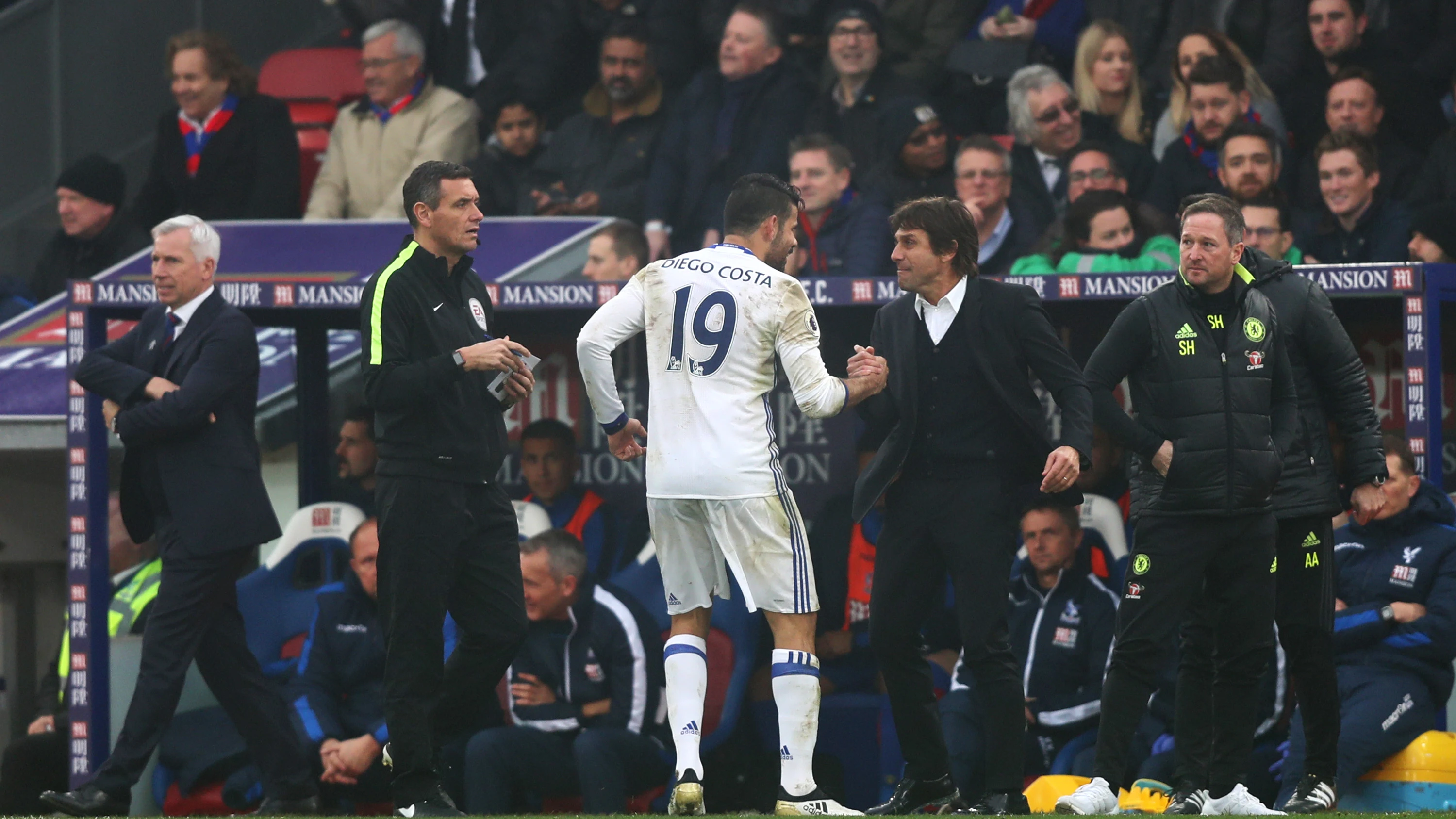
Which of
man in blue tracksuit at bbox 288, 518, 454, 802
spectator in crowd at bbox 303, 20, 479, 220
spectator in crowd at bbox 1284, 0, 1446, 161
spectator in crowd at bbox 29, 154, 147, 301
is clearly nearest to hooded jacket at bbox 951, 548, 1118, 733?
man in blue tracksuit at bbox 288, 518, 454, 802

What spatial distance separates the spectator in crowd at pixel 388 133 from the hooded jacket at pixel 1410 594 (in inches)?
257

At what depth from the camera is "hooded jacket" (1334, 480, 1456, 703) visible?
6.67 meters

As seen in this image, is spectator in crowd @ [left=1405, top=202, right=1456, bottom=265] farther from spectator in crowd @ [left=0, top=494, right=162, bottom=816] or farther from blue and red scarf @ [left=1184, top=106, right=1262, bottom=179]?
spectator in crowd @ [left=0, top=494, right=162, bottom=816]

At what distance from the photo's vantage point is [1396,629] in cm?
672

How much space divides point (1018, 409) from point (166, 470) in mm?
3182

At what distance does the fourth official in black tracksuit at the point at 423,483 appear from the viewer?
18.7 ft

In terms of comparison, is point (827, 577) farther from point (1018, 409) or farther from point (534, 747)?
point (1018, 409)

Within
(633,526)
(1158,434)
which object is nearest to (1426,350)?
(1158,434)

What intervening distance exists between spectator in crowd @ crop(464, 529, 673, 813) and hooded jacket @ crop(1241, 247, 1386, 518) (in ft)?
8.86

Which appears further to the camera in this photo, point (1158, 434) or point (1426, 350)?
point (1426, 350)

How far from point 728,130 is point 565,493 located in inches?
129

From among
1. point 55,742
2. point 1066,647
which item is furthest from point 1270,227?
point 55,742

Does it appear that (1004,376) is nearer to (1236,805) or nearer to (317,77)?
(1236,805)

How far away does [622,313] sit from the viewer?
566 cm
